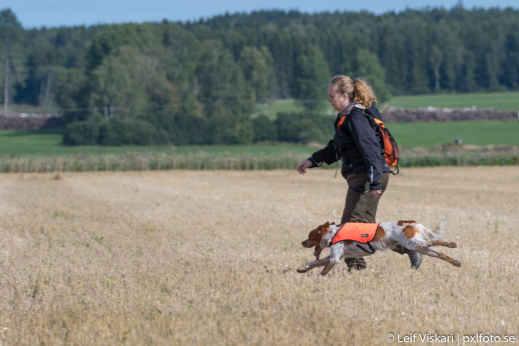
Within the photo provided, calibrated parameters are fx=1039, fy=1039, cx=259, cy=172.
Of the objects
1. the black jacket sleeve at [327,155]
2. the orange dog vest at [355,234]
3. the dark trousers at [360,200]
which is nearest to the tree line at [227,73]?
the black jacket sleeve at [327,155]

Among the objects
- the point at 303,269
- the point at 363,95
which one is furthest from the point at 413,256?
the point at 363,95

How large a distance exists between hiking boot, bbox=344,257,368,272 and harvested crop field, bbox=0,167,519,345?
86 millimetres

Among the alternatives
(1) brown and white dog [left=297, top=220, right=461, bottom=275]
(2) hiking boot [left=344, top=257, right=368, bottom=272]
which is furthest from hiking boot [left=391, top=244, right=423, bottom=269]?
(2) hiking boot [left=344, top=257, right=368, bottom=272]

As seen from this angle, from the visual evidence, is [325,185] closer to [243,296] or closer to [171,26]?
[243,296]

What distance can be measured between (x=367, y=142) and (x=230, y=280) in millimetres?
1811

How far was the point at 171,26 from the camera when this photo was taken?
10431 cm

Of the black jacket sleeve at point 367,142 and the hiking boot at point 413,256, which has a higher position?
the black jacket sleeve at point 367,142

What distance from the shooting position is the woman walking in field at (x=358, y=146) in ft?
31.1

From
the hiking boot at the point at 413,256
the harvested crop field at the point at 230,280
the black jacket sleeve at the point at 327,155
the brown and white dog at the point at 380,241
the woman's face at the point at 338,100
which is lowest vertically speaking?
the harvested crop field at the point at 230,280

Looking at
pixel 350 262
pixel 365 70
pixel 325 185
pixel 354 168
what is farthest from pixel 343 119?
pixel 365 70

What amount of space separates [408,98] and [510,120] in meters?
25.6

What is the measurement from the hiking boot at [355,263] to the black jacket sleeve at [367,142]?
103cm

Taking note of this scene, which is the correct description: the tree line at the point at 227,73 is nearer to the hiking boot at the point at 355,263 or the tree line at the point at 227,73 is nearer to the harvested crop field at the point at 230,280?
the harvested crop field at the point at 230,280

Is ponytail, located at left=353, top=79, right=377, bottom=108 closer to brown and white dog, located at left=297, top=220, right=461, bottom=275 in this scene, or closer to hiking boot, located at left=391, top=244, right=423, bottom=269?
brown and white dog, located at left=297, top=220, right=461, bottom=275
